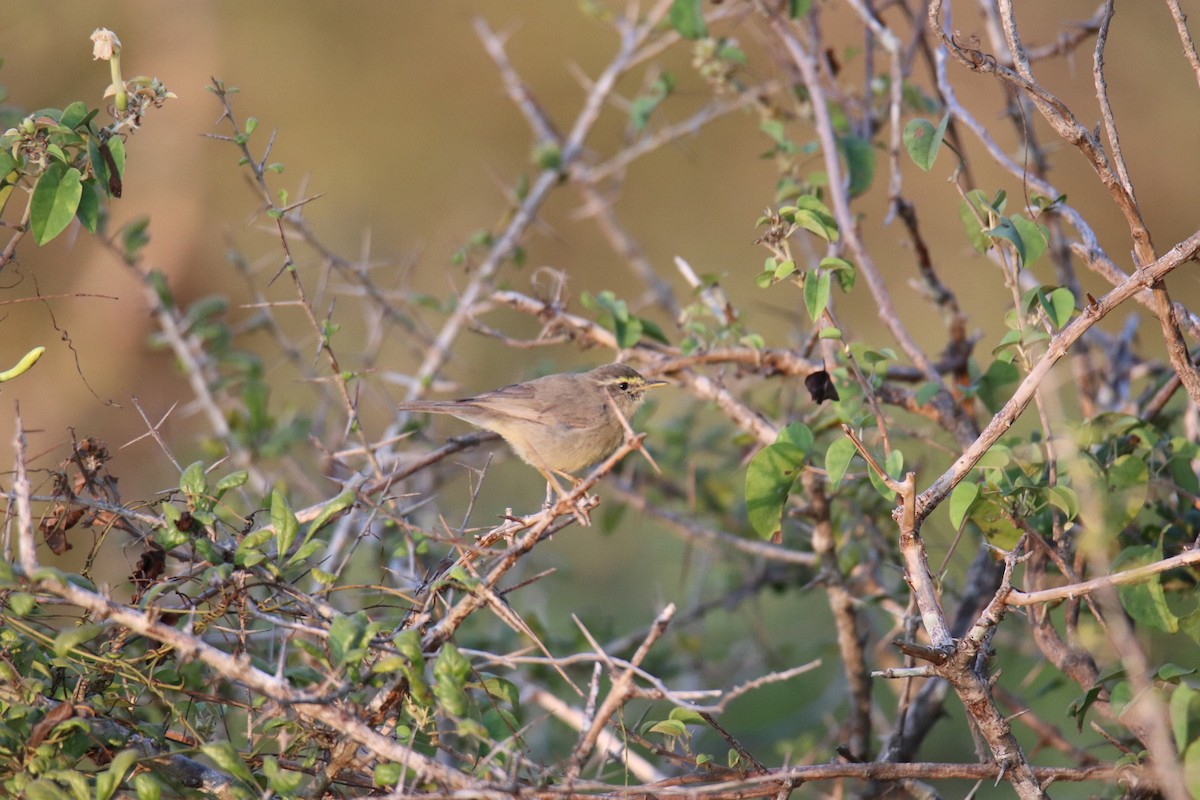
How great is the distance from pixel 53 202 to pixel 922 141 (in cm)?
258

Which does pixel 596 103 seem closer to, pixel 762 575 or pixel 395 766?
pixel 762 575

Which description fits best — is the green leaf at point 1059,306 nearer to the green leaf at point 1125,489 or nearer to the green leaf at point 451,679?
the green leaf at point 1125,489

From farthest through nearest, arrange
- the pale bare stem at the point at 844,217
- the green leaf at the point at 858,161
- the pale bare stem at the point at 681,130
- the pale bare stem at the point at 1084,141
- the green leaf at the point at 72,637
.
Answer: the pale bare stem at the point at 681,130
the green leaf at the point at 858,161
the pale bare stem at the point at 844,217
the pale bare stem at the point at 1084,141
the green leaf at the point at 72,637

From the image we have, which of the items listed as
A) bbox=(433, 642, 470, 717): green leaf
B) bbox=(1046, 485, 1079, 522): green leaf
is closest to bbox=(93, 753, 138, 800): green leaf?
bbox=(433, 642, 470, 717): green leaf

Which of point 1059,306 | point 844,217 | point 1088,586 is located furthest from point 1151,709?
point 844,217

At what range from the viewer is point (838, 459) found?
3.13m

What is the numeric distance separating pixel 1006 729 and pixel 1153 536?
145 centimetres

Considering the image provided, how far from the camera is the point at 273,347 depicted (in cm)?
1062

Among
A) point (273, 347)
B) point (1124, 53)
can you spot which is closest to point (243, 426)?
point (273, 347)

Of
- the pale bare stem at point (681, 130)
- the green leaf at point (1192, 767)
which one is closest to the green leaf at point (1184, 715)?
the green leaf at point (1192, 767)

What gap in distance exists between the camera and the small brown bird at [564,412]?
18.2ft

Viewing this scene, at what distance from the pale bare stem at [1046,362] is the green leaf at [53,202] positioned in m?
2.51

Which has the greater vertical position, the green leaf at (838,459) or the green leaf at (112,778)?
the green leaf at (112,778)

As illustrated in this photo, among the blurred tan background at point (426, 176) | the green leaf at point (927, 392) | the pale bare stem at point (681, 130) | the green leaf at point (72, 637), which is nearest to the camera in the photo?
the green leaf at point (72, 637)
